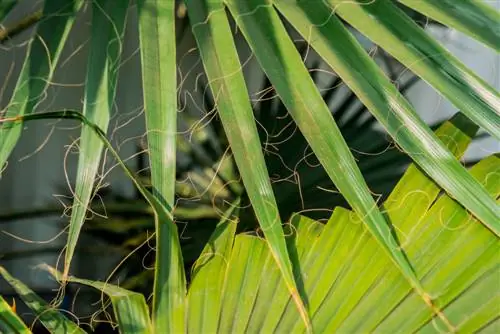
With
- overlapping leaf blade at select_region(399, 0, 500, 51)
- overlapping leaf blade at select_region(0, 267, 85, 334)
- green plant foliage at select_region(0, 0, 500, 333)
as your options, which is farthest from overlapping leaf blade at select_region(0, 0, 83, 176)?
overlapping leaf blade at select_region(399, 0, 500, 51)

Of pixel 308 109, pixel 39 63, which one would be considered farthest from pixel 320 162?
pixel 39 63

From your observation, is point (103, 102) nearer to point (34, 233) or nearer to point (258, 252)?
point (258, 252)

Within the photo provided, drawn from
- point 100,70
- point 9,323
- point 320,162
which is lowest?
point 9,323

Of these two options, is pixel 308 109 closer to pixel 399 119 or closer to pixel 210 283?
pixel 399 119

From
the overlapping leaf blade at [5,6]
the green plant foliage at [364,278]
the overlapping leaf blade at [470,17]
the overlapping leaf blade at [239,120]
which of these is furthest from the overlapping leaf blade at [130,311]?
the overlapping leaf blade at [470,17]

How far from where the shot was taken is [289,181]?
95 cm

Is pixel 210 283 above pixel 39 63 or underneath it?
underneath

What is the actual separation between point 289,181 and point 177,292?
37 cm

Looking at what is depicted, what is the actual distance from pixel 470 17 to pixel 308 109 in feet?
0.67

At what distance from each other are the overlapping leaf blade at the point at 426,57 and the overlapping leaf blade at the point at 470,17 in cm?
3

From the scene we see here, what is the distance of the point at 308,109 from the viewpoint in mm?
599

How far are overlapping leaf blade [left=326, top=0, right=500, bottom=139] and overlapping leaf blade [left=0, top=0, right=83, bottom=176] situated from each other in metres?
0.30

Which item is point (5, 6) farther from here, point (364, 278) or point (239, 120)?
point (364, 278)

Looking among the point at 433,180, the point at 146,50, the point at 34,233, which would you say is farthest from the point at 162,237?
the point at 34,233
